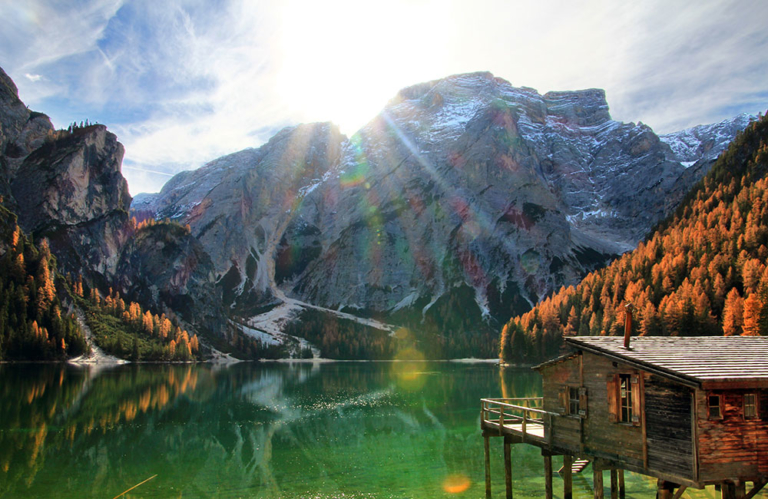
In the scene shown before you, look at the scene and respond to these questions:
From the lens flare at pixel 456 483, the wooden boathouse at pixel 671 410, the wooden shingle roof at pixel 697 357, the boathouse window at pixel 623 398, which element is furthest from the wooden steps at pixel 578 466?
the boathouse window at pixel 623 398

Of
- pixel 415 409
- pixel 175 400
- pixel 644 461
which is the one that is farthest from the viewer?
pixel 175 400

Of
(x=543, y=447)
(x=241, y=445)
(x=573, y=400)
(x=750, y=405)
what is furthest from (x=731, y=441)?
(x=241, y=445)

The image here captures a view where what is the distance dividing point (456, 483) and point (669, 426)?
18548 millimetres

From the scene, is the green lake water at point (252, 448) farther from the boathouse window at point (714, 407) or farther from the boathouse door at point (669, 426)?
the boathouse window at point (714, 407)

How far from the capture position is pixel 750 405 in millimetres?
21766

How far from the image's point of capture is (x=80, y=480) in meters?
36.3

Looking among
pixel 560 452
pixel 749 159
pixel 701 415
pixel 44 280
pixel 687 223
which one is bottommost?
pixel 560 452

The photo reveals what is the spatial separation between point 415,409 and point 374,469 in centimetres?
3406

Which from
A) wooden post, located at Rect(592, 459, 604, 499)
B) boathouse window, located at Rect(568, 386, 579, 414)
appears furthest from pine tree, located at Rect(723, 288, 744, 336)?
wooden post, located at Rect(592, 459, 604, 499)

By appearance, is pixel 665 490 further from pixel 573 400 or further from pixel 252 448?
pixel 252 448

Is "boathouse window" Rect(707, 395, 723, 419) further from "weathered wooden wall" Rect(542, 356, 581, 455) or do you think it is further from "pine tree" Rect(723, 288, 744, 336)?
"pine tree" Rect(723, 288, 744, 336)

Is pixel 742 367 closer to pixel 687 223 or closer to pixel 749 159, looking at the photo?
pixel 687 223

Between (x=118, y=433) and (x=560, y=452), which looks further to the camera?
(x=118, y=433)

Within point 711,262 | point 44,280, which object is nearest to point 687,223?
point 711,262
